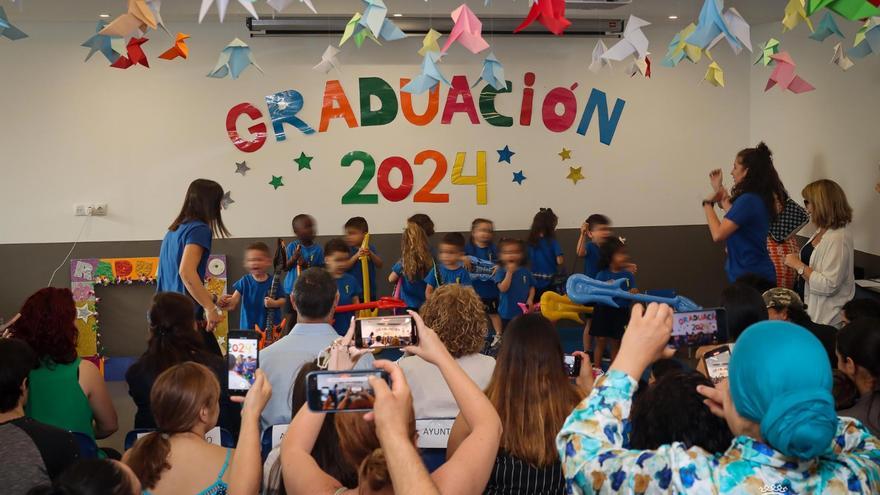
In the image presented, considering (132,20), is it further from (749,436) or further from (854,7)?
(749,436)

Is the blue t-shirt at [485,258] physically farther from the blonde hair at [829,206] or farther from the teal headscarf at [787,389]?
the teal headscarf at [787,389]

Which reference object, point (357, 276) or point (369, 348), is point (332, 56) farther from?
point (369, 348)

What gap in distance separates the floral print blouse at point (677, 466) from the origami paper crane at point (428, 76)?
357 cm

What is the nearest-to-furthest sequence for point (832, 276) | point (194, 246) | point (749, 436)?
point (749, 436), point (194, 246), point (832, 276)

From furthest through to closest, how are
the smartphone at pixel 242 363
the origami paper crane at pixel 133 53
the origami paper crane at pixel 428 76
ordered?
the origami paper crane at pixel 428 76 < the origami paper crane at pixel 133 53 < the smartphone at pixel 242 363

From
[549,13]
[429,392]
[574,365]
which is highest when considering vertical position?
[549,13]

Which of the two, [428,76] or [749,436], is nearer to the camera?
[749,436]

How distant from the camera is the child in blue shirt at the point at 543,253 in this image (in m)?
7.08

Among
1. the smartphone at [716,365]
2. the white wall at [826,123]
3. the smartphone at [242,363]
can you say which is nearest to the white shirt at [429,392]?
the smartphone at [242,363]

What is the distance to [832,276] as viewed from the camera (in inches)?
201

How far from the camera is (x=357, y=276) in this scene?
675 centimetres

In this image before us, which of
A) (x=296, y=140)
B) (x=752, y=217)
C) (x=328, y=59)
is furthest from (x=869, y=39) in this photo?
(x=296, y=140)

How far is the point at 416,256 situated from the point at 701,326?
13.6 feet

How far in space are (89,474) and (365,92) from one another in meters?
6.27
